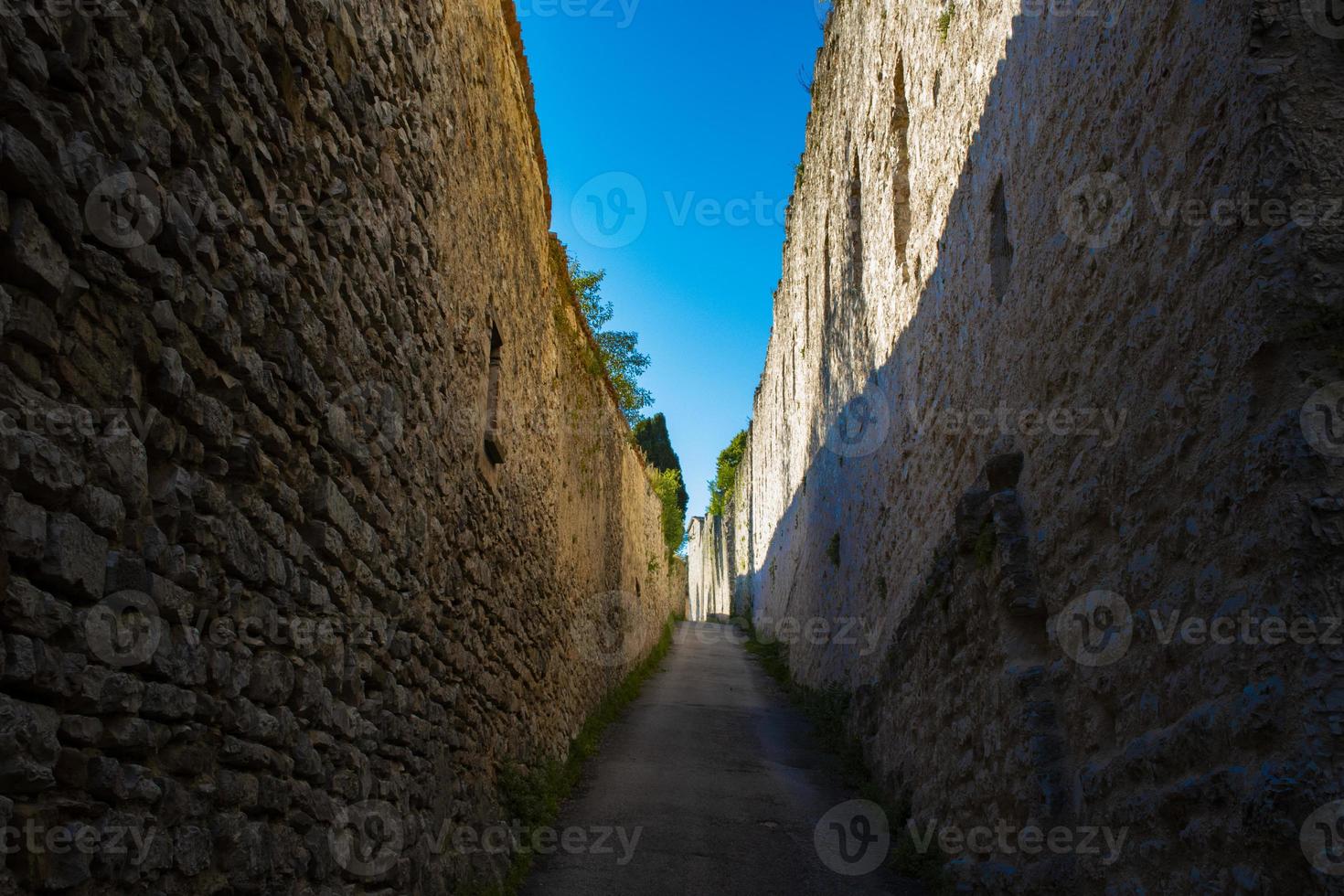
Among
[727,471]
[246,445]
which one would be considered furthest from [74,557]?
[727,471]

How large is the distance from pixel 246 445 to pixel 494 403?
3.72 metres

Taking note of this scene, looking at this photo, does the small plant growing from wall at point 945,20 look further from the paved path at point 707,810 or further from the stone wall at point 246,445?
the paved path at point 707,810

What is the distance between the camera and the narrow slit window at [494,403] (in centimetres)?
647

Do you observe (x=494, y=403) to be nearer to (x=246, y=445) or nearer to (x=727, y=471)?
(x=246, y=445)

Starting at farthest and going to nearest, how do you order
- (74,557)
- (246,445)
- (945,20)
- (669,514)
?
(669,514), (945,20), (246,445), (74,557)

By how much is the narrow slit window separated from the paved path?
9.16 ft

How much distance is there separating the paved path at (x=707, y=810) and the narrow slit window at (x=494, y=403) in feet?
9.16

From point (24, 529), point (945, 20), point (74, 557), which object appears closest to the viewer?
point (24, 529)

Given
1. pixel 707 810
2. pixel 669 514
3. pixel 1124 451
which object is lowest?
pixel 707 810

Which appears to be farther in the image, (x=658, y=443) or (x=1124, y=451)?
(x=658, y=443)

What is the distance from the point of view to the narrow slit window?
255 inches

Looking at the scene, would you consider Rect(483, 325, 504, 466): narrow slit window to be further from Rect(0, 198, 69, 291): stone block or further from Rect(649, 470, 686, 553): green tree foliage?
Rect(649, 470, 686, 553): green tree foliage

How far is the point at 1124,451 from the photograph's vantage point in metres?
4.18

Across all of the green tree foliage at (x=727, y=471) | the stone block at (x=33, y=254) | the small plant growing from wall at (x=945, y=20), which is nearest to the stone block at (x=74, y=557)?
the stone block at (x=33, y=254)
